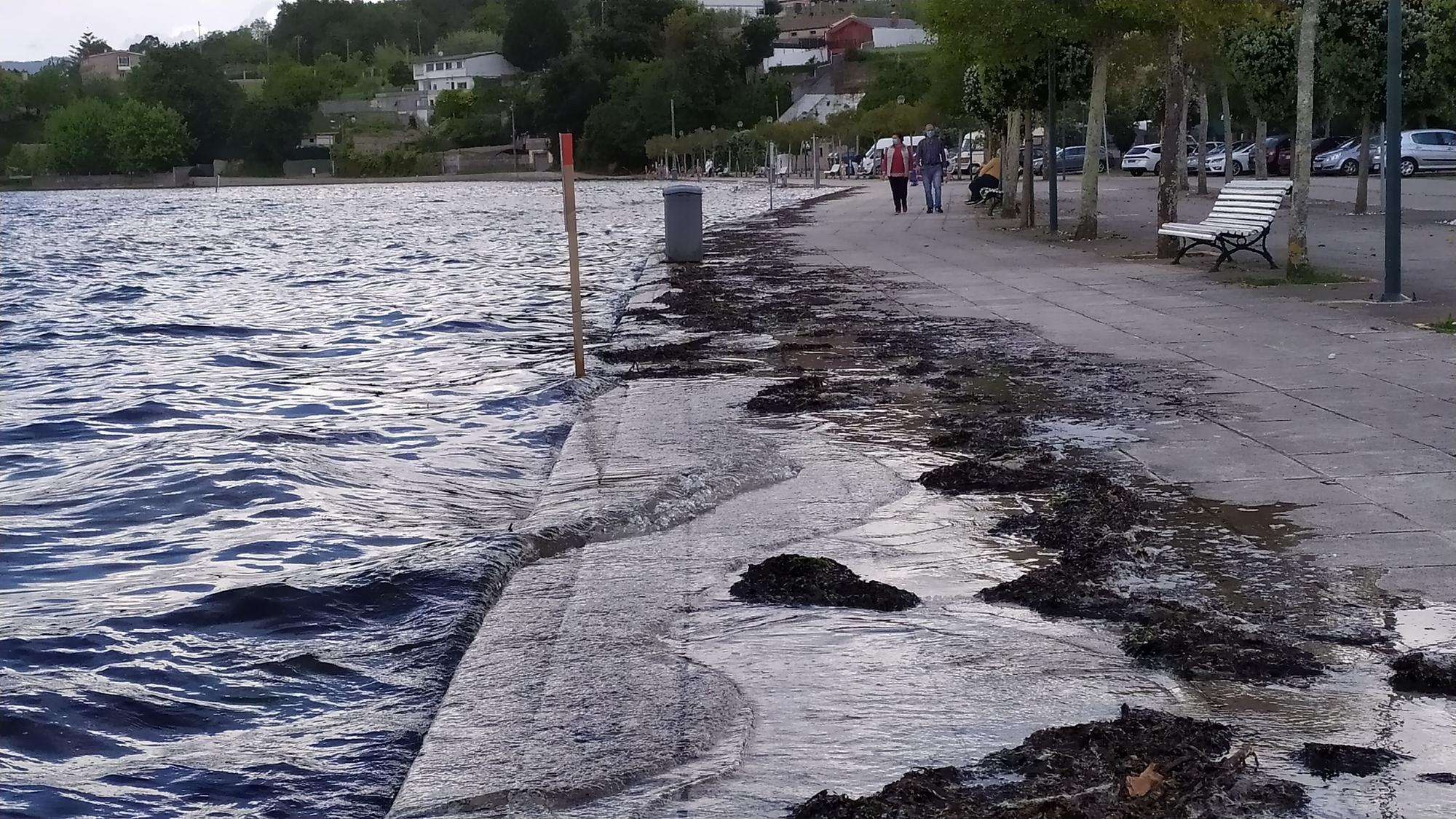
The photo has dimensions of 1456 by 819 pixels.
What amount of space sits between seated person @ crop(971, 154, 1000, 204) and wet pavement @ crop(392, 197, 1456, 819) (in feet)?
89.1

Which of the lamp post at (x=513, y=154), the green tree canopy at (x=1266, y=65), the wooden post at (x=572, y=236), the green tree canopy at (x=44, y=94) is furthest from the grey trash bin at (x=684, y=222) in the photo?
the green tree canopy at (x=44, y=94)

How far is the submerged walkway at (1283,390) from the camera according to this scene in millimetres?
6039

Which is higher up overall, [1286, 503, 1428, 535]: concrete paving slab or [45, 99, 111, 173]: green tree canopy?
[45, 99, 111, 173]: green tree canopy

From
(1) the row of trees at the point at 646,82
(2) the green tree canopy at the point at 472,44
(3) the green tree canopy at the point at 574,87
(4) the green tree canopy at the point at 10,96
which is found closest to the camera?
(1) the row of trees at the point at 646,82

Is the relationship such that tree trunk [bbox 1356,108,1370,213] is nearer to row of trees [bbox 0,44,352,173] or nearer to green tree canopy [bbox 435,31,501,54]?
row of trees [bbox 0,44,352,173]

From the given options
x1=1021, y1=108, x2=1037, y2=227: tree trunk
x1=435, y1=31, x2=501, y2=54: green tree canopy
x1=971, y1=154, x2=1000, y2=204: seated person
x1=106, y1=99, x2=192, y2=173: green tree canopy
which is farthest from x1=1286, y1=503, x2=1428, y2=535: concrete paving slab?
x1=435, y1=31, x2=501, y2=54: green tree canopy

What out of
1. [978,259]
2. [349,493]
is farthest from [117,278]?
[349,493]

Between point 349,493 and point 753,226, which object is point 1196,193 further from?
point 349,493

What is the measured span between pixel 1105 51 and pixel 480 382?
40.1ft

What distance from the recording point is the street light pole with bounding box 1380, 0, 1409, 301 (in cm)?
1259

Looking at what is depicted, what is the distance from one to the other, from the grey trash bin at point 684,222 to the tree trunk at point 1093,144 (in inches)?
214

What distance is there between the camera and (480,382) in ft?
40.6

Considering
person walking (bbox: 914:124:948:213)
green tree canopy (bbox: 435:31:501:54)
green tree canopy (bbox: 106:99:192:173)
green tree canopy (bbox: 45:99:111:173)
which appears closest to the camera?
person walking (bbox: 914:124:948:213)

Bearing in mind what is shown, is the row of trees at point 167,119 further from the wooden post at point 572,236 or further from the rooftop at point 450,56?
the wooden post at point 572,236
